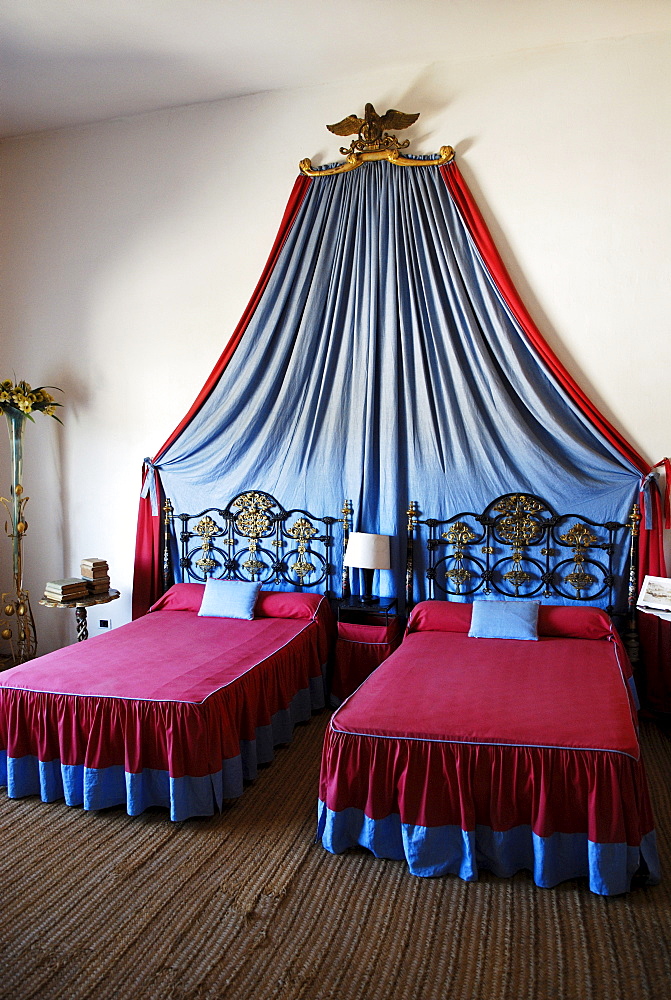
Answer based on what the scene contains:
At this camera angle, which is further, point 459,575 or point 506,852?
point 459,575

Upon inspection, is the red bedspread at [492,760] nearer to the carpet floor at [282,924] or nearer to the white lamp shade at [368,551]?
the carpet floor at [282,924]

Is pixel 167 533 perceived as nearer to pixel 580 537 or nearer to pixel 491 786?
pixel 580 537

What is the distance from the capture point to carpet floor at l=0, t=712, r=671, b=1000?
2.06 meters

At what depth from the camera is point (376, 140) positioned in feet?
14.4

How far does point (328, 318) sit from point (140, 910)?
3.27 m

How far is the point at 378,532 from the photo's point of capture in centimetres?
445

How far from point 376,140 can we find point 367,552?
8.05 ft

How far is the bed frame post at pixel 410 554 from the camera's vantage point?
435cm

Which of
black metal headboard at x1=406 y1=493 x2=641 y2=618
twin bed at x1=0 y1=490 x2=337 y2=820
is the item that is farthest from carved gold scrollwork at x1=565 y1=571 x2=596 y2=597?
twin bed at x1=0 y1=490 x2=337 y2=820

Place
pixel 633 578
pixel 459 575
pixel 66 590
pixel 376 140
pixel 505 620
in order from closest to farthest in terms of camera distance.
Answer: pixel 505 620
pixel 633 578
pixel 459 575
pixel 376 140
pixel 66 590

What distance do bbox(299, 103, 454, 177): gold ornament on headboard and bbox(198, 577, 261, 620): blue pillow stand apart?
8.56 ft

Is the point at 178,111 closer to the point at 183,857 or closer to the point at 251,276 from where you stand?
the point at 251,276

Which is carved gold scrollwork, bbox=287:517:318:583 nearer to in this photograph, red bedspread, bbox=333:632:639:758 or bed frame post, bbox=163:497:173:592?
bed frame post, bbox=163:497:173:592

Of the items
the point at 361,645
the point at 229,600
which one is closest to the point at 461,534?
the point at 361,645
